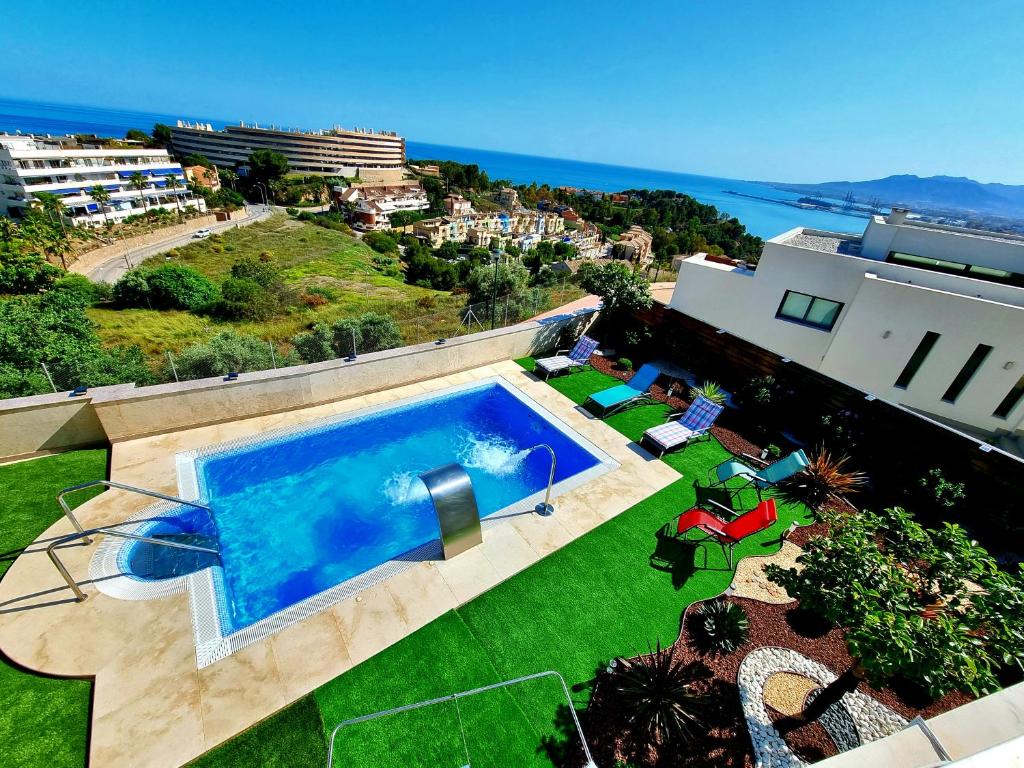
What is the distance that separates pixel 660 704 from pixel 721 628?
5.32 ft

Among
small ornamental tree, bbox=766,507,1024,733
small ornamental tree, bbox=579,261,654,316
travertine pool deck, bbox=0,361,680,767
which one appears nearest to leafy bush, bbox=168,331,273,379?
travertine pool deck, bbox=0,361,680,767

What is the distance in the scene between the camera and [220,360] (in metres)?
9.84

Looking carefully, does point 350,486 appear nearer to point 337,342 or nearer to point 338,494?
point 338,494

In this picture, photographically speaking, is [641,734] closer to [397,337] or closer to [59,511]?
[59,511]

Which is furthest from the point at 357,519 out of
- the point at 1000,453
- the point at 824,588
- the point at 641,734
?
the point at 1000,453

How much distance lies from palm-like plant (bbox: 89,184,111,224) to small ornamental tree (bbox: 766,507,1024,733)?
8885cm

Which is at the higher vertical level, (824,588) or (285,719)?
(824,588)

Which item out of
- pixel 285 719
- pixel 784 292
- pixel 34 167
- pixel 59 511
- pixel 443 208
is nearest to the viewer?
pixel 285 719

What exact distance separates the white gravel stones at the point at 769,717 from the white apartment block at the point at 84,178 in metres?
87.1

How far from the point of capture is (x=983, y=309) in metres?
10.6

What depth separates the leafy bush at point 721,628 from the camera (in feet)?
19.0

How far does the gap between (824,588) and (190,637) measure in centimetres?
760

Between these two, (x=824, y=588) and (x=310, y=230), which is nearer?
(x=824, y=588)

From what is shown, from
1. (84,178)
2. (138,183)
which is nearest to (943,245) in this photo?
(138,183)
